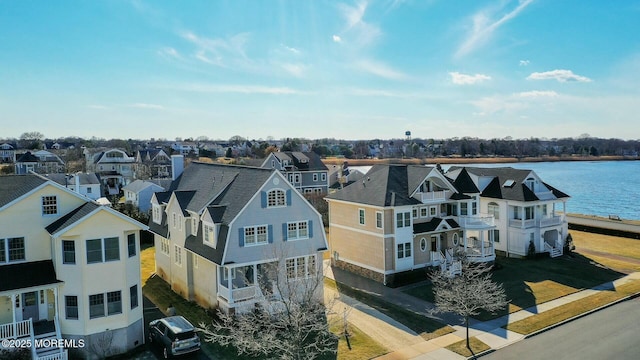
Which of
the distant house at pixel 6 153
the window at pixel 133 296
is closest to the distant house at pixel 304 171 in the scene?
the window at pixel 133 296

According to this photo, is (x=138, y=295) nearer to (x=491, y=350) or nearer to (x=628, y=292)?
(x=491, y=350)

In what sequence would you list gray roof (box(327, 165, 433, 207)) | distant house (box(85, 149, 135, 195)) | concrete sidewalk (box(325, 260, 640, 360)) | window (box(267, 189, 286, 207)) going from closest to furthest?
1. concrete sidewalk (box(325, 260, 640, 360))
2. window (box(267, 189, 286, 207))
3. gray roof (box(327, 165, 433, 207))
4. distant house (box(85, 149, 135, 195))

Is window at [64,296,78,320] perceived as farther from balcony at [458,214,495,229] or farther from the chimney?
balcony at [458,214,495,229]

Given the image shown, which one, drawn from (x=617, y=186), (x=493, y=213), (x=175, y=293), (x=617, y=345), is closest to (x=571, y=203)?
(x=617, y=186)

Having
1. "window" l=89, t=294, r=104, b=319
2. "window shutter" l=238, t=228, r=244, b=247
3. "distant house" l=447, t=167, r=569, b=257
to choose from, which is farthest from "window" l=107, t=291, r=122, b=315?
"distant house" l=447, t=167, r=569, b=257

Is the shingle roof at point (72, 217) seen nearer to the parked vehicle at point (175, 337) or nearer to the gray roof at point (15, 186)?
the gray roof at point (15, 186)

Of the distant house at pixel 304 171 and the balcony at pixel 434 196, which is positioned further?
the distant house at pixel 304 171
